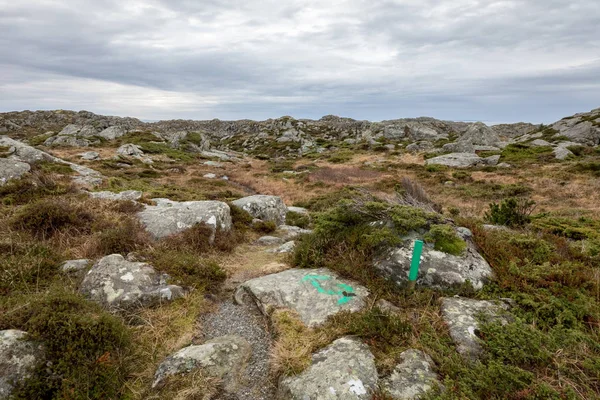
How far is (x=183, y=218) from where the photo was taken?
9500 mm

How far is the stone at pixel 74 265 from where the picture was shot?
653 centimetres

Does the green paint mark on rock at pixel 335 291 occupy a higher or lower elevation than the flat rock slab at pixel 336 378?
higher

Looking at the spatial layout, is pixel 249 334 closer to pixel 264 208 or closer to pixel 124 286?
pixel 124 286

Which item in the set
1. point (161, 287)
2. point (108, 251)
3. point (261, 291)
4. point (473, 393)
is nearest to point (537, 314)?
point (473, 393)

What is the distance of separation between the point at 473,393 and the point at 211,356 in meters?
3.44

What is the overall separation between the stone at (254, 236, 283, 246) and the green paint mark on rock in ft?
13.3

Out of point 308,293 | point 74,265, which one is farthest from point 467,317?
point 74,265

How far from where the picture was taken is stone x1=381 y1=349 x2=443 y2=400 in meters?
3.74

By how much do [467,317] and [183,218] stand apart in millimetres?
7873

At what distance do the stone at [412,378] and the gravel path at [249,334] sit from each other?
62.5 inches

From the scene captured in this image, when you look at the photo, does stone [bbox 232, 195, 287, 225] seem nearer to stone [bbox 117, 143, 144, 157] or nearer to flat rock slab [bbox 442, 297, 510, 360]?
flat rock slab [bbox 442, 297, 510, 360]

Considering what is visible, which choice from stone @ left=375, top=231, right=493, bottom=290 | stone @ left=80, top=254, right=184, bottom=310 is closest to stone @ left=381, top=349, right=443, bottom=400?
stone @ left=375, top=231, right=493, bottom=290

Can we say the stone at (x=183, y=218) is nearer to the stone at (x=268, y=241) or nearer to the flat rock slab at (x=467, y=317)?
the stone at (x=268, y=241)

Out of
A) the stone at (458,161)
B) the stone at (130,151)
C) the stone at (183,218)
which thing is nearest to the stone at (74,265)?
the stone at (183,218)
